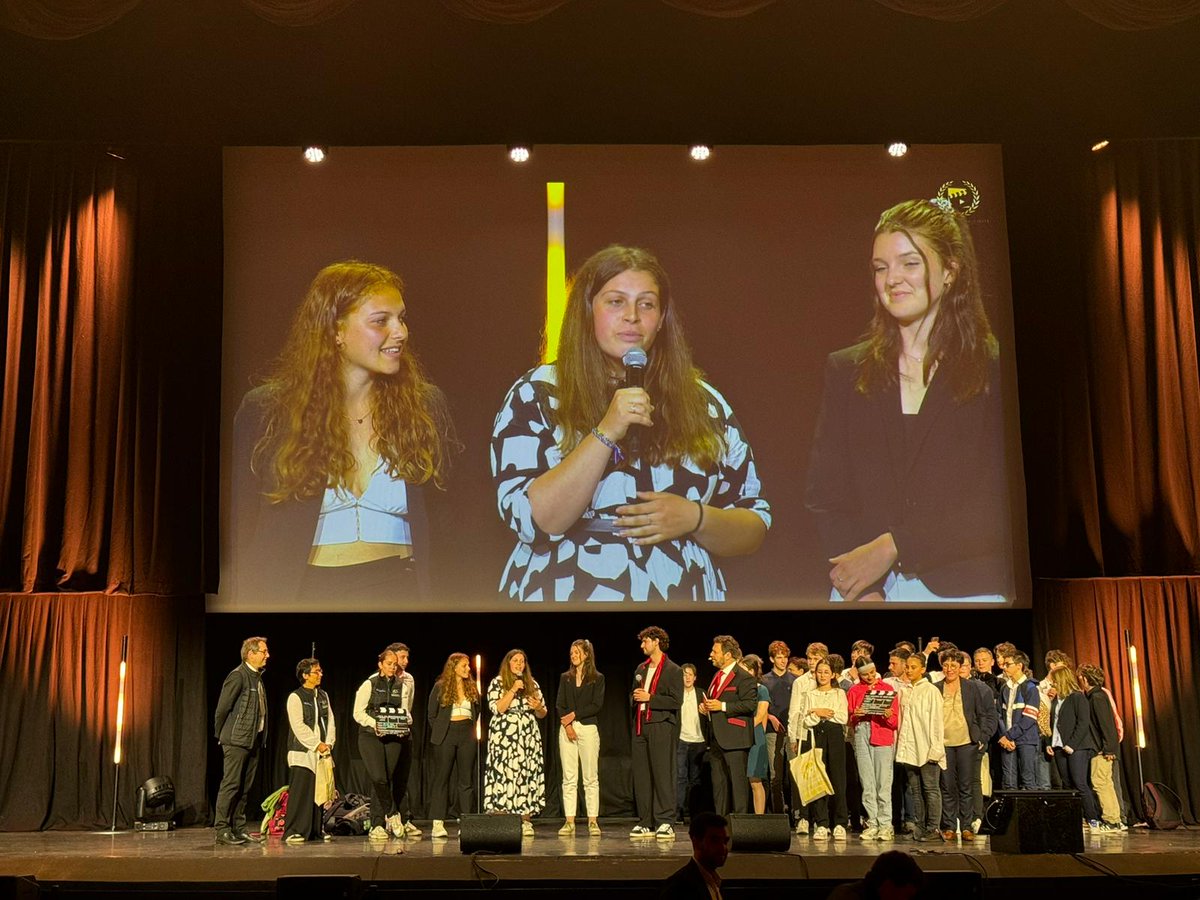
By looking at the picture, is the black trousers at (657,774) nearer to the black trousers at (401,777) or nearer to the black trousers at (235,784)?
the black trousers at (401,777)

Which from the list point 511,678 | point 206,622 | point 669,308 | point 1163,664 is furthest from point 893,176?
point 206,622

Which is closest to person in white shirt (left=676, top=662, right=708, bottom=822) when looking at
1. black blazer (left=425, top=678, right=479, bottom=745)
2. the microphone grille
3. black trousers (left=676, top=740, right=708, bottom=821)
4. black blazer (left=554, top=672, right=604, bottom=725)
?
black trousers (left=676, top=740, right=708, bottom=821)

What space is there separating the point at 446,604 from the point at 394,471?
50.9 inches

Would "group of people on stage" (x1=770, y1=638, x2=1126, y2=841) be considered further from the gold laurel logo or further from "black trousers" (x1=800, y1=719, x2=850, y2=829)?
the gold laurel logo

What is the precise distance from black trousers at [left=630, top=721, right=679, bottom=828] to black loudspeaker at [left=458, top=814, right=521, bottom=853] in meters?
1.92

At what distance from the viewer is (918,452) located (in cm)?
1157

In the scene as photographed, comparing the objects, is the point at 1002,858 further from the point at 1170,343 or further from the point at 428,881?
the point at 1170,343

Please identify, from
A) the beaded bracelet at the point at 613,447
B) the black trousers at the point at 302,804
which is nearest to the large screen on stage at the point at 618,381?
the beaded bracelet at the point at 613,447

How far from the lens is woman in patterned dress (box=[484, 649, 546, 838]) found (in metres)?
10.1

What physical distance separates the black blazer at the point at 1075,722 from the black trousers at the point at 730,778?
2.60 meters

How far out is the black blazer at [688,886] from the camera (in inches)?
181

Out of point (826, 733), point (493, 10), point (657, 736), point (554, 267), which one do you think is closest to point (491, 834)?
point (657, 736)

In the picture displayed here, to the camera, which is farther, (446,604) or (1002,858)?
(446,604)

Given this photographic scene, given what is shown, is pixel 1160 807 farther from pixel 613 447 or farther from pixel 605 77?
pixel 605 77
